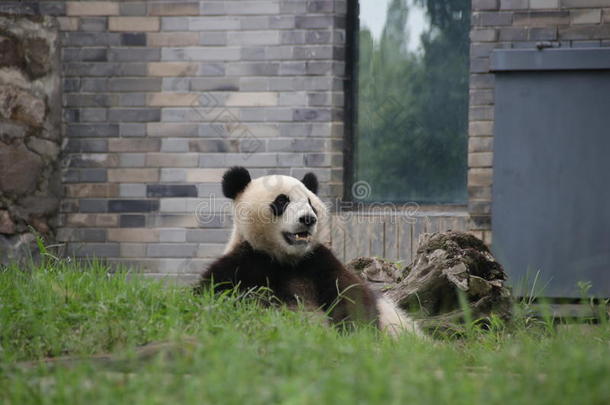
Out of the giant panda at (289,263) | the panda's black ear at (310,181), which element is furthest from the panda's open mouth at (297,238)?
the panda's black ear at (310,181)

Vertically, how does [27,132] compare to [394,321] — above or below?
above

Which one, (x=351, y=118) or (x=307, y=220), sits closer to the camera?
(x=307, y=220)

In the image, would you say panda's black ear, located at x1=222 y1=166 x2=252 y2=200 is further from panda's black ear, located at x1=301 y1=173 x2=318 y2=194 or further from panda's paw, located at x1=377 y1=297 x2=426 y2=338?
panda's paw, located at x1=377 y1=297 x2=426 y2=338

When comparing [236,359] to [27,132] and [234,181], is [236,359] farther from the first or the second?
[27,132]

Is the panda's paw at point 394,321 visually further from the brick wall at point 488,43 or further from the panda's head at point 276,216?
the brick wall at point 488,43

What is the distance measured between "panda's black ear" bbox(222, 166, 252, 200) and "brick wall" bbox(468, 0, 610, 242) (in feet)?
9.15

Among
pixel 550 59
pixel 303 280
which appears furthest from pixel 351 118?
pixel 303 280

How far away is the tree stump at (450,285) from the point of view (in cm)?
445

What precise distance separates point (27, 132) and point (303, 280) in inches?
146

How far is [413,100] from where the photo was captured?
6848mm

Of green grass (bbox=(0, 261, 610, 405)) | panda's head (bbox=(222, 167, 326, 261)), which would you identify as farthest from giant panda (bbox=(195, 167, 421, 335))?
green grass (bbox=(0, 261, 610, 405))

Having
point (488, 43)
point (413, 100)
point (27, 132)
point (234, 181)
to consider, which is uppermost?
point (488, 43)

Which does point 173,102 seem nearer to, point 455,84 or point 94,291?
point 455,84

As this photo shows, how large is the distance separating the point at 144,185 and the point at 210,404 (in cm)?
498
